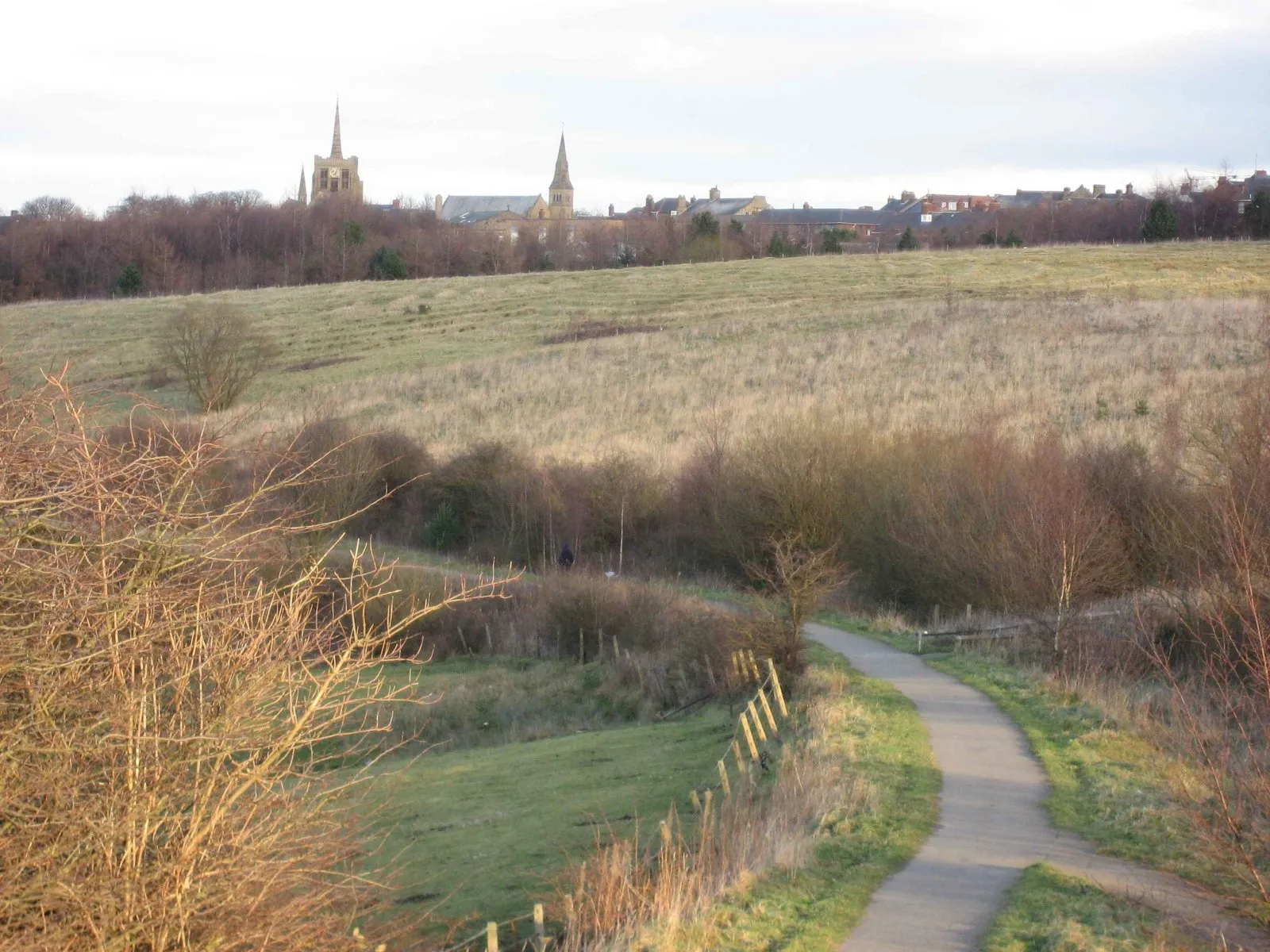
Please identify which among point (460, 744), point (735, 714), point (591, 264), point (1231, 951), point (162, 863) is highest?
point (591, 264)

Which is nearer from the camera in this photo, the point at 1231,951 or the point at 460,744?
the point at 1231,951

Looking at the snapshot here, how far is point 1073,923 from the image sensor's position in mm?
8969

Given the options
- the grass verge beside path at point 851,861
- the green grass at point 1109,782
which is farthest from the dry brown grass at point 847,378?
the grass verge beside path at point 851,861

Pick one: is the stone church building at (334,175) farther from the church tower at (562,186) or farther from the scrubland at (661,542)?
the scrubland at (661,542)

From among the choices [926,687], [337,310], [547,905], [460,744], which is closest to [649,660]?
[460,744]

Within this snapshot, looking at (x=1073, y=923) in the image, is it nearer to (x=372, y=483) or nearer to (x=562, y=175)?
(x=372, y=483)

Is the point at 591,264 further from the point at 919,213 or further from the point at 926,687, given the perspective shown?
the point at 926,687

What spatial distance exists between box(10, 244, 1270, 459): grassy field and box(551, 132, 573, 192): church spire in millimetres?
97095

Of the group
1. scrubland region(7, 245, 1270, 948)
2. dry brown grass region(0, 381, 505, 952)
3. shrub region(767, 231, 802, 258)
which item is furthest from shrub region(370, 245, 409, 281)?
dry brown grass region(0, 381, 505, 952)

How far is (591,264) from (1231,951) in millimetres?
90820

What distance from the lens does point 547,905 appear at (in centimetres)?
1217

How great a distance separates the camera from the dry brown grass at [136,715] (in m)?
5.72

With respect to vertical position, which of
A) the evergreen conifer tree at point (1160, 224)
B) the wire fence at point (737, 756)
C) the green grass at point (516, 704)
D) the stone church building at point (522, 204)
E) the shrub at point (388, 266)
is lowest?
the green grass at point (516, 704)

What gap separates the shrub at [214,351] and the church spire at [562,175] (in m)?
127
